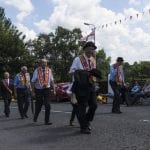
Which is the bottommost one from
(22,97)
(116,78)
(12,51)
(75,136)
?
(75,136)

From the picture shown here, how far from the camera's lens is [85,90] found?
36.7 feet

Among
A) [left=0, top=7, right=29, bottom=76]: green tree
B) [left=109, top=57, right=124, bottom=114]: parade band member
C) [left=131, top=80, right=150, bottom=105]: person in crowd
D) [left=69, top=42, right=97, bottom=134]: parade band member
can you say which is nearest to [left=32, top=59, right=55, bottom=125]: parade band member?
[left=69, top=42, right=97, bottom=134]: parade band member

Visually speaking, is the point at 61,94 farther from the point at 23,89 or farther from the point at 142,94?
the point at 23,89

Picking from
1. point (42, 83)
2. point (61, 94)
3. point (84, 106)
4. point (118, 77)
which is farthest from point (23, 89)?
point (61, 94)

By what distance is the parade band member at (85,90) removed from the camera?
441 inches

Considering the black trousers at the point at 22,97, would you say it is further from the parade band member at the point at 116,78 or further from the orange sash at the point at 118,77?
the orange sash at the point at 118,77

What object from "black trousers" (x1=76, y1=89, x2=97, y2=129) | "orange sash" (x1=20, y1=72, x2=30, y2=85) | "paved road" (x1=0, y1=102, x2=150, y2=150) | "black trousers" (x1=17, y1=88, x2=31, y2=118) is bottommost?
"paved road" (x1=0, y1=102, x2=150, y2=150)

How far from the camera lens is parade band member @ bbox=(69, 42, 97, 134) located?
36.7ft

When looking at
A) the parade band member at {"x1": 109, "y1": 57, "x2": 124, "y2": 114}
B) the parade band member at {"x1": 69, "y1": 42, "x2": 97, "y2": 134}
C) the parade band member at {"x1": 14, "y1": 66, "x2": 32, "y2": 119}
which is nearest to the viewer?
the parade band member at {"x1": 69, "y1": 42, "x2": 97, "y2": 134}

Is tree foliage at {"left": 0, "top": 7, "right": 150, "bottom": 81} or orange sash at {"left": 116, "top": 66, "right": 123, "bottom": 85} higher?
tree foliage at {"left": 0, "top": 7, "right": 150, "bottom": 81}

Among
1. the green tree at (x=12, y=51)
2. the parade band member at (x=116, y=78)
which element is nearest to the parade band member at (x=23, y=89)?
the parade band member at (x=116, y=78)

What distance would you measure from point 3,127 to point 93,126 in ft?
8.13

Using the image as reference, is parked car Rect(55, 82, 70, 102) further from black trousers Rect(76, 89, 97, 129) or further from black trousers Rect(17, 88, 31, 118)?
black trousers Rect(76, 89, 97, 129)

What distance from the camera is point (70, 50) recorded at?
7312 centimetres
